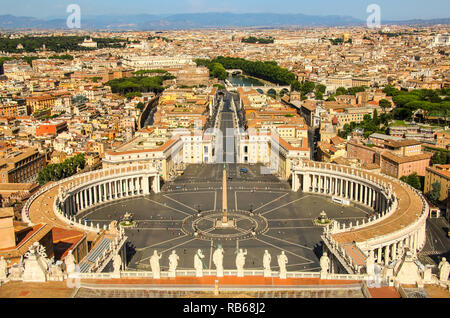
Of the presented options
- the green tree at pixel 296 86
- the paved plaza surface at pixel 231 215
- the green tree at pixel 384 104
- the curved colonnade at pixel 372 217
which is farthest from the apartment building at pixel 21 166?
the green tree at pixel 296 86

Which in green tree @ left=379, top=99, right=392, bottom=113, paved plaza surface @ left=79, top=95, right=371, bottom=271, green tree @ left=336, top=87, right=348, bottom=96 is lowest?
paved plaza surface @ left=79, top=95, right=371, bottom=271

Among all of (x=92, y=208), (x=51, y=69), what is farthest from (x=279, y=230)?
(x=51, y=69)

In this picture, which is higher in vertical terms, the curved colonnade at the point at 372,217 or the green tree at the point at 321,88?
the green tree at the point at 321,88

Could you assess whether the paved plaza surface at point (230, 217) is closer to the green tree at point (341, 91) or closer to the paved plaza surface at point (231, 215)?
the paved plaza surface at point (231, 215)

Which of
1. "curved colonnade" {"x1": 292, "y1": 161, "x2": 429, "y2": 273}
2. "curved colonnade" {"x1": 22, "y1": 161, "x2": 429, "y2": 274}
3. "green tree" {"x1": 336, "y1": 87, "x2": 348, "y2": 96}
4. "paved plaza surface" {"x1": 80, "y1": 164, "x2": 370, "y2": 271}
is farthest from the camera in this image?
"green tree" {"x1": 336, "y1": 87, "x2": 348, "y2": 96}

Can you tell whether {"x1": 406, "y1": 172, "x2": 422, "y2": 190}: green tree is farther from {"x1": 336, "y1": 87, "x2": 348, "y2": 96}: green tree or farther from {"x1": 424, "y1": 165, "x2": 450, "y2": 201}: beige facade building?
{"x1": 336, "y1": 87, "x2": 348, "y2": 96}: green tree

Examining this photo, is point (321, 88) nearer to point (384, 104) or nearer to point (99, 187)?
point (384, 104)

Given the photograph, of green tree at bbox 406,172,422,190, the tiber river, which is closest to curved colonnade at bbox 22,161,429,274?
green tree at bbox 406,172,422,190
